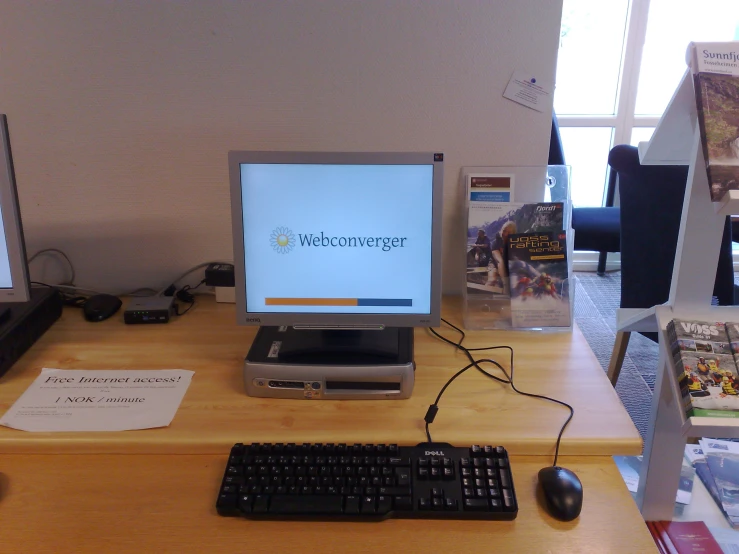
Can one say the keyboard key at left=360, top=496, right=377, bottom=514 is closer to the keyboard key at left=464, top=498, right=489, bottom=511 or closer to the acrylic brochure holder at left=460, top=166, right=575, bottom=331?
the keyboard key at left=464, top=498, right=489, bottom=511

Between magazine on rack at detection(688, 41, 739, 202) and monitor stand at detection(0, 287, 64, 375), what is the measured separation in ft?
4.15

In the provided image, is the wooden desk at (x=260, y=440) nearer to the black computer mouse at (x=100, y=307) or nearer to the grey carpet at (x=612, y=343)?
the black computer mouse at (x=100, y=307)

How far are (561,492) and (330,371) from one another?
42cm

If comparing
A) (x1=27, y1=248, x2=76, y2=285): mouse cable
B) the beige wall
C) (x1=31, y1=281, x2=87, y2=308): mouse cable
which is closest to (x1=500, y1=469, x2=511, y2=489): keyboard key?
the beige wall

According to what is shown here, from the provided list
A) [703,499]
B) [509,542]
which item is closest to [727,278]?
[703,499]

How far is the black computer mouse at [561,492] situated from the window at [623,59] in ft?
9.61

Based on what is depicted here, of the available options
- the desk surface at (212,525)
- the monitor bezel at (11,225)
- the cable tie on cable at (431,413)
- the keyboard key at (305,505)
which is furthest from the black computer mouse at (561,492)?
the monitor bezel at (11,225)

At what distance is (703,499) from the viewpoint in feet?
3.77

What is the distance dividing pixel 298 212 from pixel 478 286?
0.47 metres

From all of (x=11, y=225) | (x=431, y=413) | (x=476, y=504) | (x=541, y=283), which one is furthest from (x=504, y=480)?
(x=11, y=225)

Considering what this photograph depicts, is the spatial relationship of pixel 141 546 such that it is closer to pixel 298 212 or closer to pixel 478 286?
pixel 298 212

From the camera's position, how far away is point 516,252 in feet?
4.15

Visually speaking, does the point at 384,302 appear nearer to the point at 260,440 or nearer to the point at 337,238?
the point at 337,238

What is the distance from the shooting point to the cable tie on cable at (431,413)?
3.19 feet
